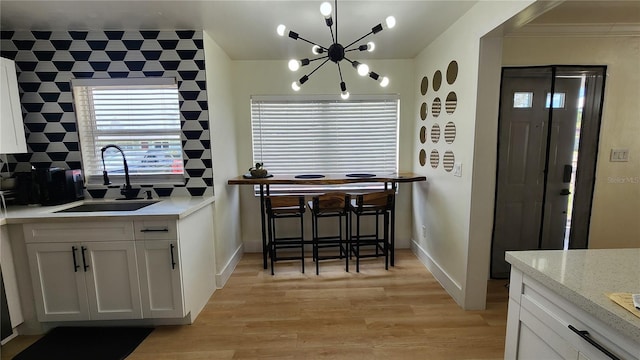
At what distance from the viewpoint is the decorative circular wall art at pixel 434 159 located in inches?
107

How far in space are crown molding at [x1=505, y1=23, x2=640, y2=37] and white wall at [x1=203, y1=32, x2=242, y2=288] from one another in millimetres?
2765

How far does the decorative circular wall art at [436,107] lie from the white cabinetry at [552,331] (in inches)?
73.7

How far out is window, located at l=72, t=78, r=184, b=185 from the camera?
8.11 feet

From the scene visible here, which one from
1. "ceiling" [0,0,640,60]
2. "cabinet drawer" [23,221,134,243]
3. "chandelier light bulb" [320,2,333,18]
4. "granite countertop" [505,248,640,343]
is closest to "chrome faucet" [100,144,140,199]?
"cabinet drawer" [23,221,134,243]

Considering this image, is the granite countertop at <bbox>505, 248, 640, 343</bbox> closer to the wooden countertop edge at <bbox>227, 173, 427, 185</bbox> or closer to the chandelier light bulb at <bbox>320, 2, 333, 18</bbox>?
the chandelier light bulb at <bbox>320, 2, 333, 18</bbox>

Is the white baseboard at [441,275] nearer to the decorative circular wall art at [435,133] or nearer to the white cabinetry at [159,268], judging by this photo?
the decorative circular wall art at [435,133]

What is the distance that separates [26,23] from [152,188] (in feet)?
5.45

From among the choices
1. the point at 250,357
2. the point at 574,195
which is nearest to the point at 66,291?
the point at 250,357

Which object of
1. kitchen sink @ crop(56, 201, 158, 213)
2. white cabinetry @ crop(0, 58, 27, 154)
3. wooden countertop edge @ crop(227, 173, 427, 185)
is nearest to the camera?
white cabinetry @ crop(0, 58, 27, 154)

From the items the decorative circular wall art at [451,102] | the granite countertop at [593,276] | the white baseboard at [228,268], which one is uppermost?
the decorative circular wall art at [451,102]

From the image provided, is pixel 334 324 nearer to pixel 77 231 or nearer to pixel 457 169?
pixel 457 169

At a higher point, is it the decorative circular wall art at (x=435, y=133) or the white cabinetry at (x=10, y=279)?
the decorative circular wall art at (x=435, y=133)

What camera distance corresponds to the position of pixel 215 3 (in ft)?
6.45

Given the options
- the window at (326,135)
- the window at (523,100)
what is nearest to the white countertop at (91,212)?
the window at (326,135)
